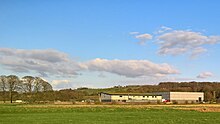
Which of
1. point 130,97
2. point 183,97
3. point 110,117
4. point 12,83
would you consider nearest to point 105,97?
point 130,97

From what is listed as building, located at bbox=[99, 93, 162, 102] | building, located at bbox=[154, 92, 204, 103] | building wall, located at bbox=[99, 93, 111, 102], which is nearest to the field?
building, located at bbox=[99, 93, 162, 102]

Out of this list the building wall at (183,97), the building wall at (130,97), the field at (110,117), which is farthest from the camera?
the building wall at (183,97)

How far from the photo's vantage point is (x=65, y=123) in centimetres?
3127

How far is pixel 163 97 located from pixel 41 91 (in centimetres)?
5913

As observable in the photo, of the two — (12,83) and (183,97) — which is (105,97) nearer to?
(183,97)

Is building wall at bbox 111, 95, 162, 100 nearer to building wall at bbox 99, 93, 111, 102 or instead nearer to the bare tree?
building wall at bbox 99, 93, 111, 102

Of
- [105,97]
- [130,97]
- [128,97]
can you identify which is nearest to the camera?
[128,97]

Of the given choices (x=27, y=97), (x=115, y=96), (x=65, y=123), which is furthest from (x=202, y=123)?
(x=115, y=96)

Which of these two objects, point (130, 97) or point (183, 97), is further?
point (183, 97)

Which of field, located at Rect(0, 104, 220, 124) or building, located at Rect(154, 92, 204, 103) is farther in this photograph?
building, located at Rect(154, 92, 204, 103)

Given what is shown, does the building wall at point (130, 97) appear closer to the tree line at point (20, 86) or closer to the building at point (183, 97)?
the building at point (183, 97)

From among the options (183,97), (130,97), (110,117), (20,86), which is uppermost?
(20,86)

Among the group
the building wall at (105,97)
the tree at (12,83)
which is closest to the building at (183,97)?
the building wall at (105,97)

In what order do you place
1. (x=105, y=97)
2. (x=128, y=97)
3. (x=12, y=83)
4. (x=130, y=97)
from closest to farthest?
(x=12, y=83), (x=128, y=97), (x=130, y=97), (x=105, y=97)
